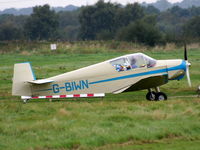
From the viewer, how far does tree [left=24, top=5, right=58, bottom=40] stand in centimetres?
7569

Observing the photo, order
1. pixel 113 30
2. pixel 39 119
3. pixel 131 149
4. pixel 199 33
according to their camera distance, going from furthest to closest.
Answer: pixel 113 30 → pixel 199 33 → pixel 39 119 → pixel 131 149

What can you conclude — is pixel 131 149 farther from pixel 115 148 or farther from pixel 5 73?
pixel 5 73

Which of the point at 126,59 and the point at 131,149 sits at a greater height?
the point at 126,59

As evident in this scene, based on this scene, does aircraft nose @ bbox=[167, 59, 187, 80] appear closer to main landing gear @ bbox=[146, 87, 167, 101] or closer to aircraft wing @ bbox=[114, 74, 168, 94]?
aircraft wing @ bbox=[114, 74, 168, 94]

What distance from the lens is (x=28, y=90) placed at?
1380 centimetres

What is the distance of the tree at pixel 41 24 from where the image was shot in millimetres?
75688

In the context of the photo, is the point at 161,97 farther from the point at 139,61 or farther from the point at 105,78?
the point at 105,78

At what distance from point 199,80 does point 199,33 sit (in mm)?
44658

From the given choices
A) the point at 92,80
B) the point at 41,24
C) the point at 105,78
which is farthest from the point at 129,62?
the point at 41,24

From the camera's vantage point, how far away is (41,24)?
75.8m

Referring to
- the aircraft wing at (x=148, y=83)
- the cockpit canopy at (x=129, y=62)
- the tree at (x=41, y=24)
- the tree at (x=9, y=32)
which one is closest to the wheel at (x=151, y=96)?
the aircraft wing at (x=148, y=83)

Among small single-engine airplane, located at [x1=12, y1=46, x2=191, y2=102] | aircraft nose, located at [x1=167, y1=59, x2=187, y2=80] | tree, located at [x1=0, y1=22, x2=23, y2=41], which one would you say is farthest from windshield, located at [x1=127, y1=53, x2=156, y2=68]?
tree, located at [x1=0, y1=22, x2=23, y2=41]

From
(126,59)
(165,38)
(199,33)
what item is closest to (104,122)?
(126,59)

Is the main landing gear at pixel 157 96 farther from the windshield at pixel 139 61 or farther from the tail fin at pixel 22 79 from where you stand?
the tail fin at pixel 22 79
